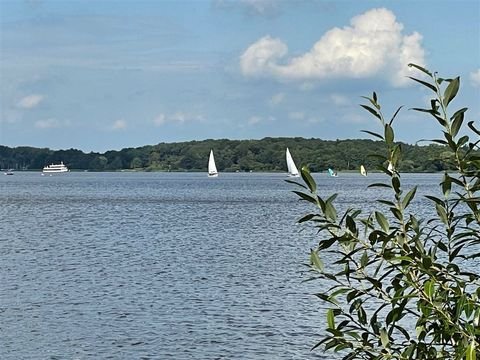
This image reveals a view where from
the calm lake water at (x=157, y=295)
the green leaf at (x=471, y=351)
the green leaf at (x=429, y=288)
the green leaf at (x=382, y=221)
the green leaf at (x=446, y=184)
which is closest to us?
the green leaf at (x=471, y=351)

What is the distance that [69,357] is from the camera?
1619cm

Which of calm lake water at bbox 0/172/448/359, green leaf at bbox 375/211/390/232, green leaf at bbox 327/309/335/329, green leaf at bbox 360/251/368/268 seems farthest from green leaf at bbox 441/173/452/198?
calm lake water at bbox 0/172/448/359

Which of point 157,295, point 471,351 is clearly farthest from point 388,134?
point 157,295

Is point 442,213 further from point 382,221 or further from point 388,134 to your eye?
point 388,134

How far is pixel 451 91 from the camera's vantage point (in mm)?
4199

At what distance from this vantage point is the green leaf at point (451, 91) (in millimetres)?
4172

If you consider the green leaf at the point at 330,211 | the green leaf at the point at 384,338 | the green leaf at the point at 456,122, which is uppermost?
the green leaf at the point at 456,122

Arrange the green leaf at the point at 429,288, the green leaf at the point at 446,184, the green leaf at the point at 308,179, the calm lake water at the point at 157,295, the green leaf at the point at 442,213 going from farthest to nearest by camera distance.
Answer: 1. the calm lake water at the point at 157,295
2. the green leaf at the point at 442,213
3. the green leaf at the point at 446,184
4. the green leaf at the point at 308,179
5. the green leaf at the point at 429,288

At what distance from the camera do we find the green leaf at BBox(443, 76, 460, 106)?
4172 mm

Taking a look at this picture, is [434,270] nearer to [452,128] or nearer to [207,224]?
[452,128]

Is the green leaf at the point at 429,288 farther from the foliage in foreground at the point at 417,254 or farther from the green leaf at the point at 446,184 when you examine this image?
the green leaf at the point at 446,184

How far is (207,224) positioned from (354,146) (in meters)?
112

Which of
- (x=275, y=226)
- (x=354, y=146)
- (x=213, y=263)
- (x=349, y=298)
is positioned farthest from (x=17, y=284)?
(x=354, y=146)

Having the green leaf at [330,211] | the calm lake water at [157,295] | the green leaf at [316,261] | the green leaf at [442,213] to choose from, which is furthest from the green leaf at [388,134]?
the calm lake water at [157,295]
